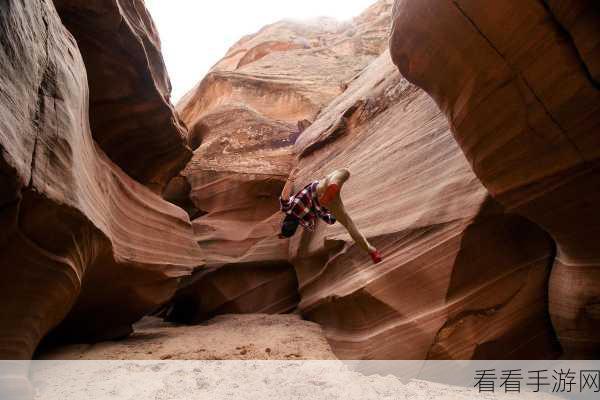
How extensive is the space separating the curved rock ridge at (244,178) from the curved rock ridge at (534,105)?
4972 millimetres

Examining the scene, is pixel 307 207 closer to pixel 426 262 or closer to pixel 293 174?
pixel 426 262

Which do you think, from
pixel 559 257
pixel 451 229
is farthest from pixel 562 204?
pixel 451 229

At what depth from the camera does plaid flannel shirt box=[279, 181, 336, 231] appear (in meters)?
4.62

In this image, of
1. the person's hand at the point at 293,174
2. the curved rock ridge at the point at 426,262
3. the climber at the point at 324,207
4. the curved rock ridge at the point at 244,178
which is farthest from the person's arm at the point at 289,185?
the climber at the point at 324,207

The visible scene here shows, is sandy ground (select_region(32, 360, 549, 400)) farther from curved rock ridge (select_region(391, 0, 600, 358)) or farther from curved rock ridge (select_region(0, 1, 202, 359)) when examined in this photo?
curved rock ridge (select_region(391, 0, 600, 358))

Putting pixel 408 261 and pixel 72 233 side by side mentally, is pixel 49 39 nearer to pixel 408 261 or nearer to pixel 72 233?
pixel 72 233

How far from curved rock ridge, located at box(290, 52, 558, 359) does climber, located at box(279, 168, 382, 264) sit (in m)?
0.54

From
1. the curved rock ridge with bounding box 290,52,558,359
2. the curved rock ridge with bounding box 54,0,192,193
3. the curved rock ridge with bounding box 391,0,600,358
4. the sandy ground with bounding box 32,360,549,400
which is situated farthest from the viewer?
the curved rock ridge with bounding box 54,0,192,193

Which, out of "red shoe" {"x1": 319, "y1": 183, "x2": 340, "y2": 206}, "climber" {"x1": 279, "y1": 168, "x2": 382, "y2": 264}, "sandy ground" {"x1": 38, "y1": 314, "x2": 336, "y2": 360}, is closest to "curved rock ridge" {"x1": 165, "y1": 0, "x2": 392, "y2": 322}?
"sandy ground" {"x1": 38, "y1": 314, "x2": 336, "y2": 360}

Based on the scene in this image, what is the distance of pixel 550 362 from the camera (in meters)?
3.48

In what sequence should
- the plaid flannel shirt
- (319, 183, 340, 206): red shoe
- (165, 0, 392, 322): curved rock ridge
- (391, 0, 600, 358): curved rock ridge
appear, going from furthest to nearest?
1. (165, 0, 392, 322): curved rock ridge
2. the plaid flannel shirt
3. (319, 183, 340, 206): red shoe
4. (391, 0, 600, 358): curved rock ridge

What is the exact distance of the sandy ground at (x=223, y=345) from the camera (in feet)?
13.9

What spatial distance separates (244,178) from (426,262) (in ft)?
16.9

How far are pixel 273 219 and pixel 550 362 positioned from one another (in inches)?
221
